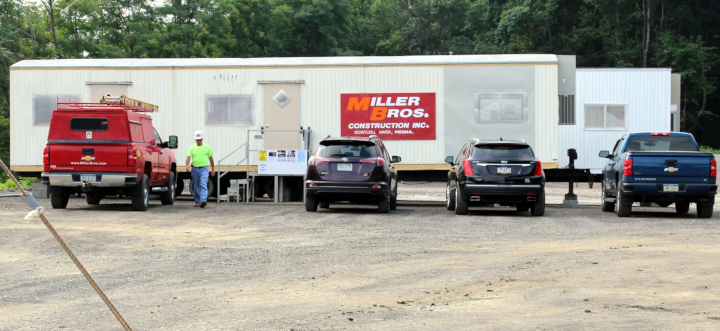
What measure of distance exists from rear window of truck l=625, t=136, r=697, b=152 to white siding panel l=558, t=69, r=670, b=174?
4.59 meters

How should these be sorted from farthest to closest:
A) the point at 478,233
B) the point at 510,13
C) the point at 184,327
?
the point at 510,13 → the point at 478,233 → the point at 184,327

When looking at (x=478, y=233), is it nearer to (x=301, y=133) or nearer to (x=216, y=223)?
(x=216, y=223)

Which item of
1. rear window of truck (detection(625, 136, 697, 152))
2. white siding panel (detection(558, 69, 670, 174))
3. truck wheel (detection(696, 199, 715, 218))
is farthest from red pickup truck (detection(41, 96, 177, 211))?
white siding panel (detection(558, 69, 670, 174))

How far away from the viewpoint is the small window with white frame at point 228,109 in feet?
74.8

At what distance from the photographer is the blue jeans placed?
65.6ft

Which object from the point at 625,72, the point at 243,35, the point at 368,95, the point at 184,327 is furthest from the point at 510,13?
the point at 184,327

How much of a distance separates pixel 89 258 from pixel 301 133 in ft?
40.2

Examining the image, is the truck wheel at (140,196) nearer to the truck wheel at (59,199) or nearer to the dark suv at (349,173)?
the truck wheel at (59,199)

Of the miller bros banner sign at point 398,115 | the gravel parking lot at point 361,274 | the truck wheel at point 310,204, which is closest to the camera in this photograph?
the gravel parking lot at point 361,274

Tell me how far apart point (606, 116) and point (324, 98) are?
7842 millimetres

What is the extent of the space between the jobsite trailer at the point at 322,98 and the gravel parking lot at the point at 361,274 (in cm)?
612

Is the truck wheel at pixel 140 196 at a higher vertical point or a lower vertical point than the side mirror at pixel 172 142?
lower

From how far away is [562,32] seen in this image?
53.9m

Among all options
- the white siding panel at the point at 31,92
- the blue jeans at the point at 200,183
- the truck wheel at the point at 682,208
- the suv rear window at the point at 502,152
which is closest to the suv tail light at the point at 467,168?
the suv rear window at the point at 502,152
